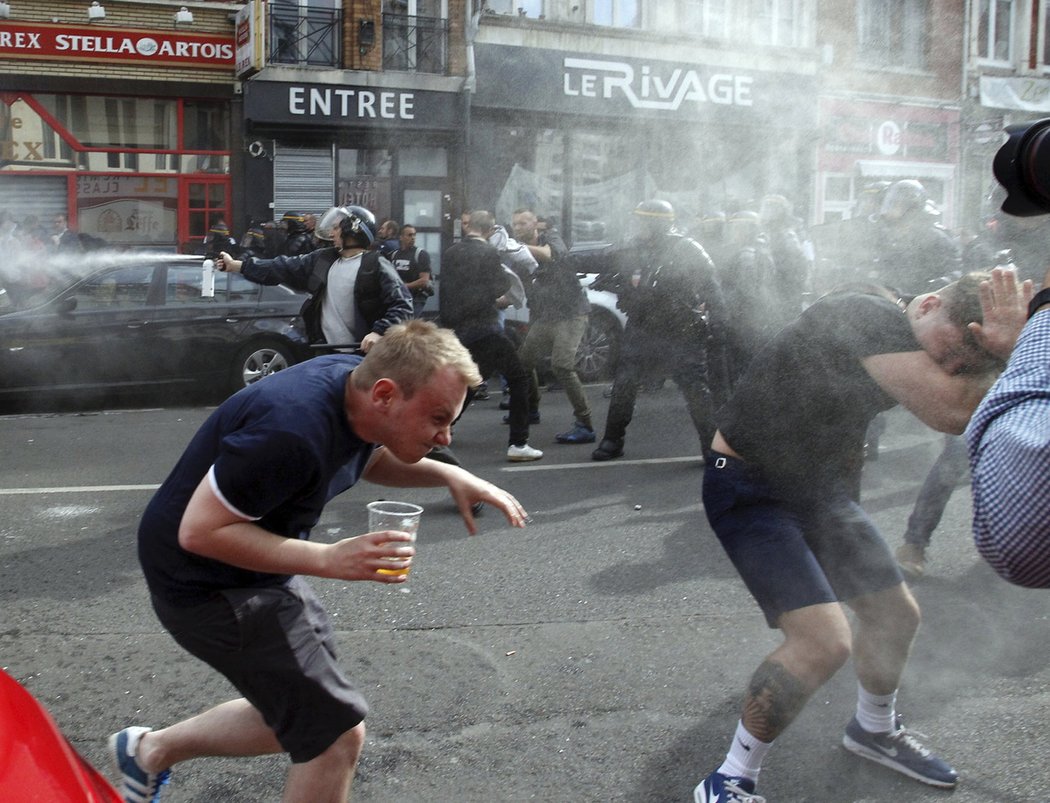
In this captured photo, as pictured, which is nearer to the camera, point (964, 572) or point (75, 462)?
point (964, 572)

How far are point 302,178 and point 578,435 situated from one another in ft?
33.0

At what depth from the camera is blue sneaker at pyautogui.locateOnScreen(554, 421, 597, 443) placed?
8203 millimetres

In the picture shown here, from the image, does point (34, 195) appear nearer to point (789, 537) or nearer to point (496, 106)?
point (496, 106)

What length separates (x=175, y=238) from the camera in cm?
1702

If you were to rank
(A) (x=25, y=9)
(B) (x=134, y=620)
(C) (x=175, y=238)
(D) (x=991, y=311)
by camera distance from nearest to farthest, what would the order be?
(D) (x=991, y=311) < (B) (x=134, y=620) < (A) (x=25, y=9) < (C) (x=175, y=238)

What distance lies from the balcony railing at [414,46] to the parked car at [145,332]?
786 centimetres

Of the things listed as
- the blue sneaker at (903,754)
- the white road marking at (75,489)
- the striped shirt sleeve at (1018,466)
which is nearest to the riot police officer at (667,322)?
the white road marking at (75,489)

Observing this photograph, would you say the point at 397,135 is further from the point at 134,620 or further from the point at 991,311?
the point at 991,311

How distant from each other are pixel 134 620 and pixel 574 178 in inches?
315

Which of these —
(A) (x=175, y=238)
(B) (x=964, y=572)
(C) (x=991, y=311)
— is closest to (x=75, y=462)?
(B) (x=964, y=572)

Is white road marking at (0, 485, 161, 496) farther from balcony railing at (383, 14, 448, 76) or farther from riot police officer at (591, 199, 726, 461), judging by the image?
balcony railing at (383, 14, 448, 76)

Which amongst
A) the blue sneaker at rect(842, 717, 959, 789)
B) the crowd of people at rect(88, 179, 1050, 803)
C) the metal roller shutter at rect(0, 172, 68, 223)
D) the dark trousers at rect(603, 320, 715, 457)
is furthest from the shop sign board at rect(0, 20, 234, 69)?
the blue sneaker at rect(842, 717, 959, 789)

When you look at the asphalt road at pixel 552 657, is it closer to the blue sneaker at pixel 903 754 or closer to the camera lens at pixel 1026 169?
the blue sneaker at pixel 903 754

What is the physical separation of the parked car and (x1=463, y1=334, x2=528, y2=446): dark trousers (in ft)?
8.04
